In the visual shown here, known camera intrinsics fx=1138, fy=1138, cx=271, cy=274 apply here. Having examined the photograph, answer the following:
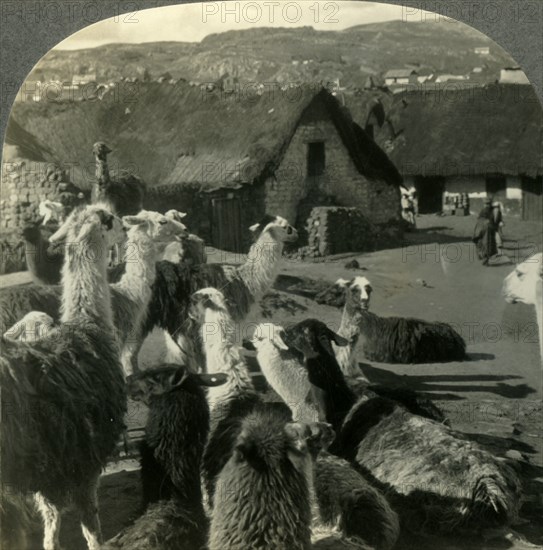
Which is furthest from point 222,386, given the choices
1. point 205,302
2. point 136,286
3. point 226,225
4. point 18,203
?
point 18,203

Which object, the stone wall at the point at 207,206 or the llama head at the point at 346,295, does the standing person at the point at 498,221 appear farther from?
the stone wall at the point at 207,206

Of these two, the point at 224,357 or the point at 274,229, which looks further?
the point at 274,229

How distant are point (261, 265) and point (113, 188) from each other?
30.9 inches

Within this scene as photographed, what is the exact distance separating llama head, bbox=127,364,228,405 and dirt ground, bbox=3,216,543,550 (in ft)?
0.37

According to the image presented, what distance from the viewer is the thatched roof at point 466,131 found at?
5363 millimetres

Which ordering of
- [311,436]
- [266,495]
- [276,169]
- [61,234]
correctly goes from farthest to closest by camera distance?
[276,169], [61,234], [311,436], [266,495]

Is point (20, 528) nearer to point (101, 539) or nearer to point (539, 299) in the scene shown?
point (101, 539)

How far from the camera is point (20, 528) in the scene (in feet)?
17.7

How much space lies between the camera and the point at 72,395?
527cm

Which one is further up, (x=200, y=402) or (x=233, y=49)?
(x=233, y=49)

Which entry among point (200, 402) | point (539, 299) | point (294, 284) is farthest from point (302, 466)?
point (539, 299)

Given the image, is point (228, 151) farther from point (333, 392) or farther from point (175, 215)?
point (333, 392)

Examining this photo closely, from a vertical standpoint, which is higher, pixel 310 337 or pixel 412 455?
pixel 310 337

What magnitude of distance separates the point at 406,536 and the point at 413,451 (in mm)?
394
